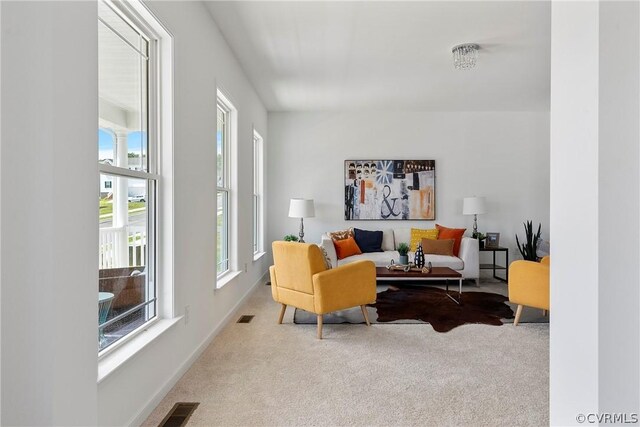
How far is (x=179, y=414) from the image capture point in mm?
2023

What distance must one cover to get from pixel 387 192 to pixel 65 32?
531 centimetres

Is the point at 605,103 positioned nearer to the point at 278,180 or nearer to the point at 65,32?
the point at 65,32

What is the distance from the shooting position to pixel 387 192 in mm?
6223

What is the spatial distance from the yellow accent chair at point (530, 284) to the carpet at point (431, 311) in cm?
34

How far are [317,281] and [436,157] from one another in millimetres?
3883

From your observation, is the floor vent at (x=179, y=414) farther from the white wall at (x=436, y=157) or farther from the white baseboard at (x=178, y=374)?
the white wall at (x=436, y=157)

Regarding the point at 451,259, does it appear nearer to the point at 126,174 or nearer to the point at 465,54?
the point at 465,54

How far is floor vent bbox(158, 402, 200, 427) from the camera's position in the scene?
1.94m

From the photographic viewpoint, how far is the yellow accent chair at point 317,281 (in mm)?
3212

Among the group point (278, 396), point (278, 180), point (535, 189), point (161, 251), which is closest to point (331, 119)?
point (278, 180)

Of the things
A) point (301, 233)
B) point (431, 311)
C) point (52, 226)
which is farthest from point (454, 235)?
point (52, 226)

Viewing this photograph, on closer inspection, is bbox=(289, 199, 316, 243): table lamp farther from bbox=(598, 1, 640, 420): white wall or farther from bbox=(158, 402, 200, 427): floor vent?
bbox=(598, 1, 640, 420): white wall

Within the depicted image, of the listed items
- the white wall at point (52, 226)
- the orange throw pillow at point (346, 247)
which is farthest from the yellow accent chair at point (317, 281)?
the orange throw pillow at point (346, 247)

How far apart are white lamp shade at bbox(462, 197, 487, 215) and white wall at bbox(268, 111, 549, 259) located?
341 millimetres
